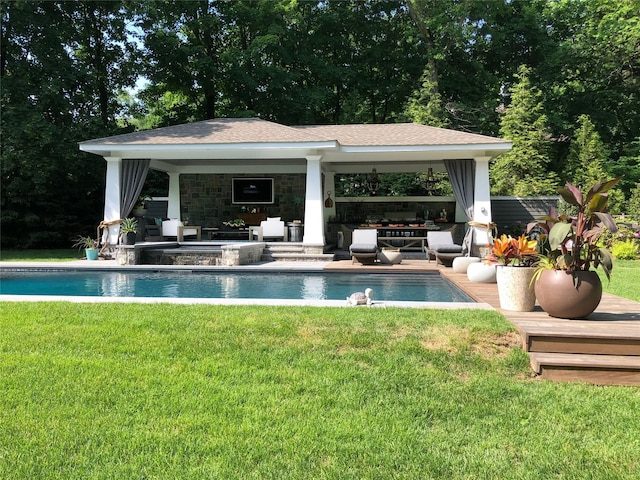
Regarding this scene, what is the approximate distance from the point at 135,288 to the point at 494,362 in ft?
22.6

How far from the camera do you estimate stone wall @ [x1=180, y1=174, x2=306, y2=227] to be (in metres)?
16.8

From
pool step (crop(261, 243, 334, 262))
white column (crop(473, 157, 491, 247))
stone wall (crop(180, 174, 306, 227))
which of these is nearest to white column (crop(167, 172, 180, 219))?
stone wall (crop(180, 174, 306, 227))

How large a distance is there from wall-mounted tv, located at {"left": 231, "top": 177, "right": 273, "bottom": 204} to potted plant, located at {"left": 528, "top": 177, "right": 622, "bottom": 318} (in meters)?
13.0

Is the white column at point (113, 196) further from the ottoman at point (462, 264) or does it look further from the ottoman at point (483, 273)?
the ottoman at point (483, 273)

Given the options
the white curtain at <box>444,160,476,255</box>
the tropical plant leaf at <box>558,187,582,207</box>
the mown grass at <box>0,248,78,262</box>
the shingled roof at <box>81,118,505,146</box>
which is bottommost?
the mown grass at <box>0,248,78,262</box>

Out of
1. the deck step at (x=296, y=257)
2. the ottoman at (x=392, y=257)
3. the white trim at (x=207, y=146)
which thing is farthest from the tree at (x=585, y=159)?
the deck step at (x=296, y=257)

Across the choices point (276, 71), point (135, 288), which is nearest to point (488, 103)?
point (276, 71)

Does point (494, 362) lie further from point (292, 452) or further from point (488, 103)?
point (488, 103)

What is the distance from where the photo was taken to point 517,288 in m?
5.09

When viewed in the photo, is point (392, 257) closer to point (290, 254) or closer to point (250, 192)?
point (290, 254)

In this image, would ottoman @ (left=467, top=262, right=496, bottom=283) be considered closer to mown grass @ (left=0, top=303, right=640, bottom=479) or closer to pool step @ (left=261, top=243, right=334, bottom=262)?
mown grass @ (left=0, top=303, right=640, bottom=479)

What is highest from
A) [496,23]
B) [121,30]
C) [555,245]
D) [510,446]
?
[496,23]

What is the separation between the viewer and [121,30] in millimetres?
19750

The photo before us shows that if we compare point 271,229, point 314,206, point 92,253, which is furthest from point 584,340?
point 92,253
